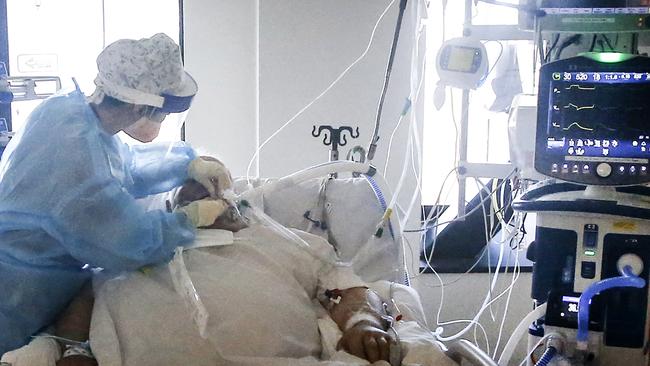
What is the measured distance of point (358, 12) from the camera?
3.29 metres

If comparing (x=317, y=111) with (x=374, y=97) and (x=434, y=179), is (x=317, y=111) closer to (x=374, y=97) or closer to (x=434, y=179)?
(x=374, y=97)

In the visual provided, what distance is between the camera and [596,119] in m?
1.80

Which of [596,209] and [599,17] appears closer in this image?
[596,209]

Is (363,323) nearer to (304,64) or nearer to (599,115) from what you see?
(599,115)

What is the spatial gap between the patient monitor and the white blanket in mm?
392

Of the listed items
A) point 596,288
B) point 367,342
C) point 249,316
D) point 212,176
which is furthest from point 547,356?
point 212,176

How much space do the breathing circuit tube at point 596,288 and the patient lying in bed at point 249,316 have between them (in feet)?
1.23

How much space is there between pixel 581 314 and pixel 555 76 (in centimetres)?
57

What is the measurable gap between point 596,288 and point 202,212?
95cm

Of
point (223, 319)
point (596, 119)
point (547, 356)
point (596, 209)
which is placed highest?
point (596, 119)

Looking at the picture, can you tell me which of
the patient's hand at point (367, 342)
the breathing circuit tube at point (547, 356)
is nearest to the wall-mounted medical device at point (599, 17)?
the breathing circuit tube at point (547, 356)

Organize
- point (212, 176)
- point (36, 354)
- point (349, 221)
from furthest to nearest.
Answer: point (349, 221) < point (212, 176) < point (36, 354)

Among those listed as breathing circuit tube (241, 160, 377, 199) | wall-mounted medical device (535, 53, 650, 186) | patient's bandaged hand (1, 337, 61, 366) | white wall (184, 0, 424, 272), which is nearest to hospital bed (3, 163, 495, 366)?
breathing circuit tube (241, 160, 377, 199)

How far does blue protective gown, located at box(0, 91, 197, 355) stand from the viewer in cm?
169
